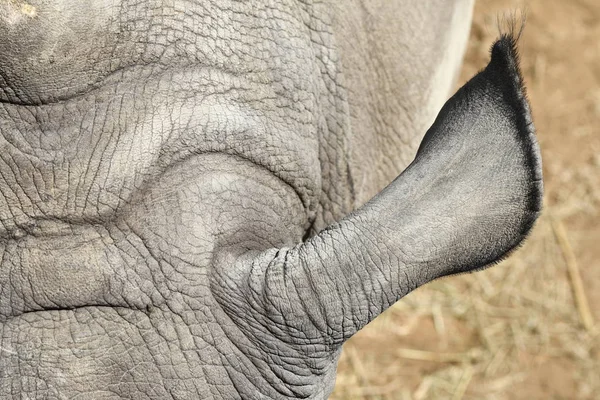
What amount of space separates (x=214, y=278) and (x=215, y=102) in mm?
260

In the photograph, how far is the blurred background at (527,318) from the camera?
3.99 m

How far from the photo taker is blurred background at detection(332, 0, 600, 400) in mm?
3986

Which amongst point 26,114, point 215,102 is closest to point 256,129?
point 215,102

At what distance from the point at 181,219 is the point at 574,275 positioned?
11.4 ft

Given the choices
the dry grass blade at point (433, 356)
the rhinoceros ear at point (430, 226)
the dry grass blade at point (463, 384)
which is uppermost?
the dry grass blade at point (433, 356)

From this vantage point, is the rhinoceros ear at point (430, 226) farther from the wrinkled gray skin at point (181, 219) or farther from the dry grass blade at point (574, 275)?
the dry grass blade at point (574, 275)

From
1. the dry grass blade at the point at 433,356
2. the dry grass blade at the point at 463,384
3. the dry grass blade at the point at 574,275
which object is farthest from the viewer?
the dry grass blade at the point at 574,275

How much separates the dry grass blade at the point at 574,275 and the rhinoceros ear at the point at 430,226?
3189 millimetres

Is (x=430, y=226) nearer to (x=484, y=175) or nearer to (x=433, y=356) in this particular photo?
(x=484, y=175)

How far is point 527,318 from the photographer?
421 centimetres

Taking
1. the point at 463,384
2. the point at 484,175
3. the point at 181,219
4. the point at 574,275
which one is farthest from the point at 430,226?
the point at 574,275

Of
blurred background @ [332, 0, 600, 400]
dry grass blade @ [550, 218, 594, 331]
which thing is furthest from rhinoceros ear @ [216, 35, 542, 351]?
dry grass blade @ [550, 218, 594, 331]

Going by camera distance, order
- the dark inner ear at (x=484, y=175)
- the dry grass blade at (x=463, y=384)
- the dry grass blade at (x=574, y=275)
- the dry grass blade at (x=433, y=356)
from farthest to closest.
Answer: the dry grass blade at (x=574, y=275) < the dry grass blade at (x=433, y=356) < the dry grass blade at (x=463, y=384) < the dark inner ear at (x=484, y=175)

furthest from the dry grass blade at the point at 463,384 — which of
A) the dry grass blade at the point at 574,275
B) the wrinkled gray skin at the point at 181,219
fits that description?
the wrinkled gray skin at the point at 181,219
